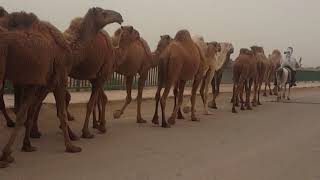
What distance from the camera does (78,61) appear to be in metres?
10.8

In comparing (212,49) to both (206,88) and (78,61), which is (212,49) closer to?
(206,88)

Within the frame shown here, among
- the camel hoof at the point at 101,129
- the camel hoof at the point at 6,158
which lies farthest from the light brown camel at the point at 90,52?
the camel hoof at the point at 6,158

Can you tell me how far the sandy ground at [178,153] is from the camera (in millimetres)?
8391

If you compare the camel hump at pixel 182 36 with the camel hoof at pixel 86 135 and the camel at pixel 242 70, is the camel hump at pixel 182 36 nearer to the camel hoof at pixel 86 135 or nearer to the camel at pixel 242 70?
the camel hoof at pixel 86 135

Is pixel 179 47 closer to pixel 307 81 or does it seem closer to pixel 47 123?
pixel 47 123

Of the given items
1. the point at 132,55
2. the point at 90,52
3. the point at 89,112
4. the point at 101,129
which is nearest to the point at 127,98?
the point at 132,55

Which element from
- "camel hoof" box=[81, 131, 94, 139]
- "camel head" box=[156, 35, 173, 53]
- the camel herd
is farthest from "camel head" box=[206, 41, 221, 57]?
"camel hoof" box=[81, 131, 94, 139]

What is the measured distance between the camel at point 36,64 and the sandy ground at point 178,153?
69 centimetres

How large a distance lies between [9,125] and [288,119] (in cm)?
899

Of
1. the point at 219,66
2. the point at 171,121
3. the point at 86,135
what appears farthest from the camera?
the point at 219,66

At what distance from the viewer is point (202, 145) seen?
11.4 metres

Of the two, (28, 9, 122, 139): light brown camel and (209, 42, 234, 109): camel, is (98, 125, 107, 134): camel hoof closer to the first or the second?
(28, 9, 122, 139): light brown camel

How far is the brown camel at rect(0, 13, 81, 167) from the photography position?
8.38 m

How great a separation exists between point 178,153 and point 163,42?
19.3 ft
